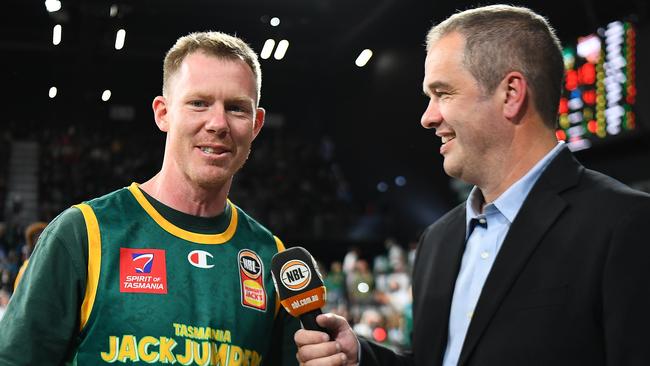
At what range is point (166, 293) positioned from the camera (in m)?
1.68

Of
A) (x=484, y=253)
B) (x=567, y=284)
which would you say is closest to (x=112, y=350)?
(x=484, y=253)

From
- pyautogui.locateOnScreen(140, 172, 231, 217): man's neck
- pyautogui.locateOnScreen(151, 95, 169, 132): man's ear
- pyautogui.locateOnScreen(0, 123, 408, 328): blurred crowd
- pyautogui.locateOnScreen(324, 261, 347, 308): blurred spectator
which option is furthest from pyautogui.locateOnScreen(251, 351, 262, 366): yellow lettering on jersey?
pyautogui.locateOnScreen(324, 261, 347, 308): blurred spectator

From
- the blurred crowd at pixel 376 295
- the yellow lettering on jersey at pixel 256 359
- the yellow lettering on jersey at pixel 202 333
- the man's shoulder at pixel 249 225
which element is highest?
the man's shoulder at pixel 249 225

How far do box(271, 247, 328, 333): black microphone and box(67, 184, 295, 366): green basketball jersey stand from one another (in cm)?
20

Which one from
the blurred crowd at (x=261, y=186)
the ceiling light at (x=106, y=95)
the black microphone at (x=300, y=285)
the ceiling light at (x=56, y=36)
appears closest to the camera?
the black microphone at (x=300, y=285)

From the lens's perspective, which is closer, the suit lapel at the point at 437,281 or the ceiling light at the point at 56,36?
the suit lapel at the point at 437,281

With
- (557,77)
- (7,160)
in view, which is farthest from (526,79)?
(7,160)

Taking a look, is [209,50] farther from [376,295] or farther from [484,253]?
[376,295]

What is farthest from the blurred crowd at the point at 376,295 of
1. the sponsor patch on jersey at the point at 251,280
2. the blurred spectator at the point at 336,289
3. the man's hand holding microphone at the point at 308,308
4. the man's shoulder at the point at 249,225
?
the man's hand holding microphone at the point at 308,308

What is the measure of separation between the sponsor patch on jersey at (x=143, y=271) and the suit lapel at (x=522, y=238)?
676mm

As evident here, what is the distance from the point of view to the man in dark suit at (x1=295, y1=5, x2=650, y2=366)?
58.7 inches

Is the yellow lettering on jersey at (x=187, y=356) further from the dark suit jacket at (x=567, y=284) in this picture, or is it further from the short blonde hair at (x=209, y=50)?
the short blonde hair at (x=209, y=50)

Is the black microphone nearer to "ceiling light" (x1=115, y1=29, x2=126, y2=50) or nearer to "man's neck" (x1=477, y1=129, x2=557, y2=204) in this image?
"man's neck" (x1=477, y1=129, x2=557, y2=204)

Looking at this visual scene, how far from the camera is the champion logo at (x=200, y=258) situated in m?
1.74
